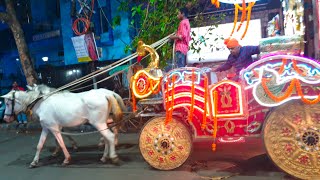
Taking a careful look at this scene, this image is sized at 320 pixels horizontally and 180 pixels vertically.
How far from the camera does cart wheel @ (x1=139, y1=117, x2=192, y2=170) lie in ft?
18.7

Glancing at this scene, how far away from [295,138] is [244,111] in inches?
33.9

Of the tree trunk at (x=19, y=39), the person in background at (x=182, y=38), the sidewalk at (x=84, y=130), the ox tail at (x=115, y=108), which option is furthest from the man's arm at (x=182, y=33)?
the tree trunk at (x=19, y=39)

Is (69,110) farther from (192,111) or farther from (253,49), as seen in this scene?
(253,49)

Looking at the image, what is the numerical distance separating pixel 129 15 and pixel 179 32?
24.8 ft

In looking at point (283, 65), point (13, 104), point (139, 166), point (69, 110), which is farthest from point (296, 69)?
point (13, 104)

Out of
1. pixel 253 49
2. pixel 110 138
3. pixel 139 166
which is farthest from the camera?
pixel 110 138

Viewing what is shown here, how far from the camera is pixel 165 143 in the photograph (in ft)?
18.9

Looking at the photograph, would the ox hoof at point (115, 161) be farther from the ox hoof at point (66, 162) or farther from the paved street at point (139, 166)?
the ox hoof at point (66, 162)

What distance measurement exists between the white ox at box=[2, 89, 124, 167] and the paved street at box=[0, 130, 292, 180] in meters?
0.37

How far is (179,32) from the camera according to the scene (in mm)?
6594

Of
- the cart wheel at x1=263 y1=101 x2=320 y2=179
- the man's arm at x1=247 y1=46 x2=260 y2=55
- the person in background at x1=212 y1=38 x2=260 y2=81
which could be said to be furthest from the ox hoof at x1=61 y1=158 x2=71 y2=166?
the man's arm at x1=247 y1=46 x2=260 y2=55

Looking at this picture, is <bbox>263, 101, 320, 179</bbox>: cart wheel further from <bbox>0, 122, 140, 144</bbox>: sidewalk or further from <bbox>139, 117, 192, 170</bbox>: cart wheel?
<bbox>0, 122, 140, 144</bbox>: sidewalk

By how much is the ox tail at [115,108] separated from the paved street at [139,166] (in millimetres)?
945

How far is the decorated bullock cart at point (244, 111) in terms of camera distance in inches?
191
